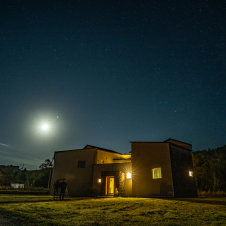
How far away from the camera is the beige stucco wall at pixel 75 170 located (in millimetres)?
18219

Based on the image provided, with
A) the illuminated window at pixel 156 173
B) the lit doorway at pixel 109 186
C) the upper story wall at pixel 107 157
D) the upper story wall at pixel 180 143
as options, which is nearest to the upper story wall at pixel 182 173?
the illuminated window at pixel 156 173

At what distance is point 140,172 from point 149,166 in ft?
3.13

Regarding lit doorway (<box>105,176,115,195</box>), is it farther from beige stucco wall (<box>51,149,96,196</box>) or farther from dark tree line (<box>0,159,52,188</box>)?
dark tree line (<box>0,159,52,188</box>)

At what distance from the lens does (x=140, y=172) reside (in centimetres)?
1572

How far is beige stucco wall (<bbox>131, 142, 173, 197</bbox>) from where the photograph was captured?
49.0 ft

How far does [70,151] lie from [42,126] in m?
6.45

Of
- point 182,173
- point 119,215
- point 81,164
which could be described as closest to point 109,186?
point 81,164

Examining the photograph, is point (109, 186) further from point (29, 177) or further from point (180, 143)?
point (29, 177)

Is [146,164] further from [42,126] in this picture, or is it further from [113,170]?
[42,126]

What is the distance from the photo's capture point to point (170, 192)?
1452 centimetres

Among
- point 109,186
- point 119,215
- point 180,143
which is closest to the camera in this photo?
point 119,215

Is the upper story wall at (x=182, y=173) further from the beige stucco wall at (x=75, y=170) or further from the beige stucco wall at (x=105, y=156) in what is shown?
the beige stucco wall at (x=75, y=170)

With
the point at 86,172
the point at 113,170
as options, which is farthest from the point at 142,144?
the point at 86,172

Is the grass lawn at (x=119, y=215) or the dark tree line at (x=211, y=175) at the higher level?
the dark tree line at (x=211, y=175)
